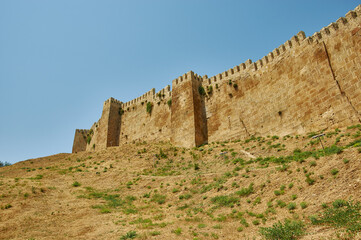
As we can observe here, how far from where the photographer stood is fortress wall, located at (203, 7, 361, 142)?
1625 cm

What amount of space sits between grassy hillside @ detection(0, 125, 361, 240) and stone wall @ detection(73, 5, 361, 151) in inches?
82.2

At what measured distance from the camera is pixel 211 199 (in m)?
10.9

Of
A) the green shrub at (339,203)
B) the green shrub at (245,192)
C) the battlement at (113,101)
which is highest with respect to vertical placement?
the battlement at (113,101)

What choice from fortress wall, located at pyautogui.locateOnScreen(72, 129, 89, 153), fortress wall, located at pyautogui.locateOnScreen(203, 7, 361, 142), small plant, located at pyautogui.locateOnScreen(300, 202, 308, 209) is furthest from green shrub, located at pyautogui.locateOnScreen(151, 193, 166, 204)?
fortress wall, located at pyautogui.locateOnScreen(72, 129, 89, 153)

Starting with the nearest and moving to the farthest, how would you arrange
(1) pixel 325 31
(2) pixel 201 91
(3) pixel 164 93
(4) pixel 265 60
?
(1) pixel 325 31 → (4) pixel 265 60 → (2) pixel 201 91 → (3) pixel 164 93

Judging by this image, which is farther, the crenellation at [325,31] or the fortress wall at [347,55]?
the crenellation at [325,31]

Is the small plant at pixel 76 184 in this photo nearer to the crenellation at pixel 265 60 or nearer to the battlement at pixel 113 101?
the crenellation at pixel 265 60

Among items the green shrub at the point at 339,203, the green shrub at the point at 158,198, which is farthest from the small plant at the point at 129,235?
the green shrub at the point at 339,203

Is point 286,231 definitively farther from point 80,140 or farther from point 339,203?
point 80,140

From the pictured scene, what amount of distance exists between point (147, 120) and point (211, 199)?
23.7 meters

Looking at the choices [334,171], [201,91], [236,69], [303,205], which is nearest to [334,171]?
[334,171]

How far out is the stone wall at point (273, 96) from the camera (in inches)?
643

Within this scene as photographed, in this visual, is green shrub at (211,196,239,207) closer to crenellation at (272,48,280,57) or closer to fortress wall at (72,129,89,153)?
crenellation at (272,48,280,57)

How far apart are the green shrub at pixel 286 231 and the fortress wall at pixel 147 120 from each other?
72.2ft
